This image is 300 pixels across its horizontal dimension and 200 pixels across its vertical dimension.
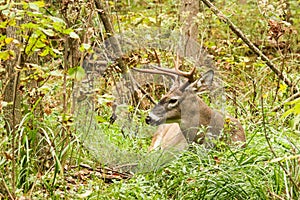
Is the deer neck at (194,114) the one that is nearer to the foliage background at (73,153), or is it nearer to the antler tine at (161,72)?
the antler tine at (161,72)

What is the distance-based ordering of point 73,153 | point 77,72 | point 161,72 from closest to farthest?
point 77,72
point 73,153
point 161,72

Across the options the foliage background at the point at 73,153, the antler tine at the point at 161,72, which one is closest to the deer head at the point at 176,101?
the antler tine at the point at 161,72

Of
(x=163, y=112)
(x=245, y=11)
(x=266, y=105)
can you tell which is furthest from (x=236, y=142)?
(x=245, y=11)

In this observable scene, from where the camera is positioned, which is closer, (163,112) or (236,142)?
(236,142)

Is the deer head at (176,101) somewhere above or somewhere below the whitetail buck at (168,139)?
above

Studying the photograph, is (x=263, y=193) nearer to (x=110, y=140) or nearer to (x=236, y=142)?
(x=236, y=142)

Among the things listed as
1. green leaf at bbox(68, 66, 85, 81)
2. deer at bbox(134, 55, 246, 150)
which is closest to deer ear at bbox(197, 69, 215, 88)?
deer at bbox(134, 55, 246, 150)

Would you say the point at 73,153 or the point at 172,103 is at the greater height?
the point at 172,103

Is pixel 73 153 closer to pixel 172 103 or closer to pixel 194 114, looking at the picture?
pixel 172 103

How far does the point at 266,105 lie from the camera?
674 cm

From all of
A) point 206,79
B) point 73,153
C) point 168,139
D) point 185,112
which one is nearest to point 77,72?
point 73,153

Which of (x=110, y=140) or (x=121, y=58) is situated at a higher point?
(x=121, y=58)

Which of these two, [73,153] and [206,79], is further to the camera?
[206,79]

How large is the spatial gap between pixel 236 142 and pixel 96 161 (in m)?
1.19
